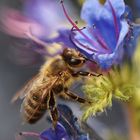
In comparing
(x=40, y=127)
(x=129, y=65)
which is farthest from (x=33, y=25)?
(x=40, y=127)

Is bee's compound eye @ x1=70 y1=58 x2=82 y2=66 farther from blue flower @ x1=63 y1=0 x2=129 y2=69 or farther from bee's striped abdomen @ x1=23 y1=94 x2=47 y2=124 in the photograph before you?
bee's striped abdomen @ x1=23 y1=94 x2=47 y2=124

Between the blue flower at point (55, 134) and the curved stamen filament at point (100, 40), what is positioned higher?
the curved stamen filament at point (100, 40)

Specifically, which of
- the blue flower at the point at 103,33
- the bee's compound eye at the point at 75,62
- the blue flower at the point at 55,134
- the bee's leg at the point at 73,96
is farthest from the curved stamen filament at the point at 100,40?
the blue flower at the point at 55,134

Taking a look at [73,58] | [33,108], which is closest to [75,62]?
[73,58]

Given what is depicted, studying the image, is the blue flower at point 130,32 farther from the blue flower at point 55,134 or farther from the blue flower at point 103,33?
the blue flower at point 55,134

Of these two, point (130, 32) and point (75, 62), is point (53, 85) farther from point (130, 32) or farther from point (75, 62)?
point (130, 32)
